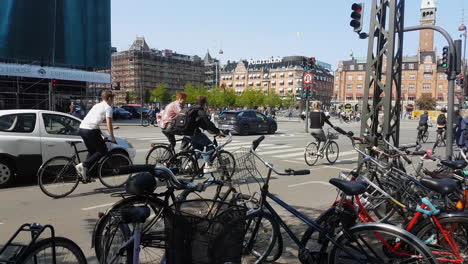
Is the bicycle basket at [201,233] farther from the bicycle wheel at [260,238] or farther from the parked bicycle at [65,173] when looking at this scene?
the parked bicycle at [65,173]

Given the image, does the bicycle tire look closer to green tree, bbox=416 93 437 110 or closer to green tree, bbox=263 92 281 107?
green tree, bbox=263 92 281 107

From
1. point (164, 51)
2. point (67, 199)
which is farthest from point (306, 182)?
point (164, 51)

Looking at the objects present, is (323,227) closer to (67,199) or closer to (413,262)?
(413,262)

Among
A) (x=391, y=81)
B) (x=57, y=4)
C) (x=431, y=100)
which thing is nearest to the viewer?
(x=391, y=81)

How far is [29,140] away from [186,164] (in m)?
3.03

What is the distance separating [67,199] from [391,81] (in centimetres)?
582

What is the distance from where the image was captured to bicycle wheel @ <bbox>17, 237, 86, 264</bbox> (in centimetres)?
250

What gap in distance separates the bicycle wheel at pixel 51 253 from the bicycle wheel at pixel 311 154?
8.80m

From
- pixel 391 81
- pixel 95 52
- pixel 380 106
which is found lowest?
pixel 380 106

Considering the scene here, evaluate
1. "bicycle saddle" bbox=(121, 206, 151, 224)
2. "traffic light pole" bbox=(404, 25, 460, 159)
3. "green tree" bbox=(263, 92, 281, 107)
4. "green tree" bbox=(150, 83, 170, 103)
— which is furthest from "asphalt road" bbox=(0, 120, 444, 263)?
"green tree" bbox=(150, 83, 170, 103)

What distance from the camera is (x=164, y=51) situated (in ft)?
441

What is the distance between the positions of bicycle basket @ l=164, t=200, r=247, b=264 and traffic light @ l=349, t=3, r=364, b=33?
29.3 ft

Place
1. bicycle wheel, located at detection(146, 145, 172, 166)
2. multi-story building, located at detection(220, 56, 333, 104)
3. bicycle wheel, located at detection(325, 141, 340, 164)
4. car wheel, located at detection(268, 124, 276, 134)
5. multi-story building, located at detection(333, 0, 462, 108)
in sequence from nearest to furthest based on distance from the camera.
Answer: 1. bicycle wheel, located at detection(146, 145, 172, 166)
2. bicycle wheel, located at detection(325, 141, 340, 164)
3. car wheel, located at detection(268, 124, 276, 134)
4. multi-story building, located at detection(333, 0, 462, 108)
5. multi-story building, located at detection(220, 56, 333, 104)

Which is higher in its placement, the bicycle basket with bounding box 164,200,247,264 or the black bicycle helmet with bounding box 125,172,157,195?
the black bicycle helmet with bounding box 125,172,157,195
